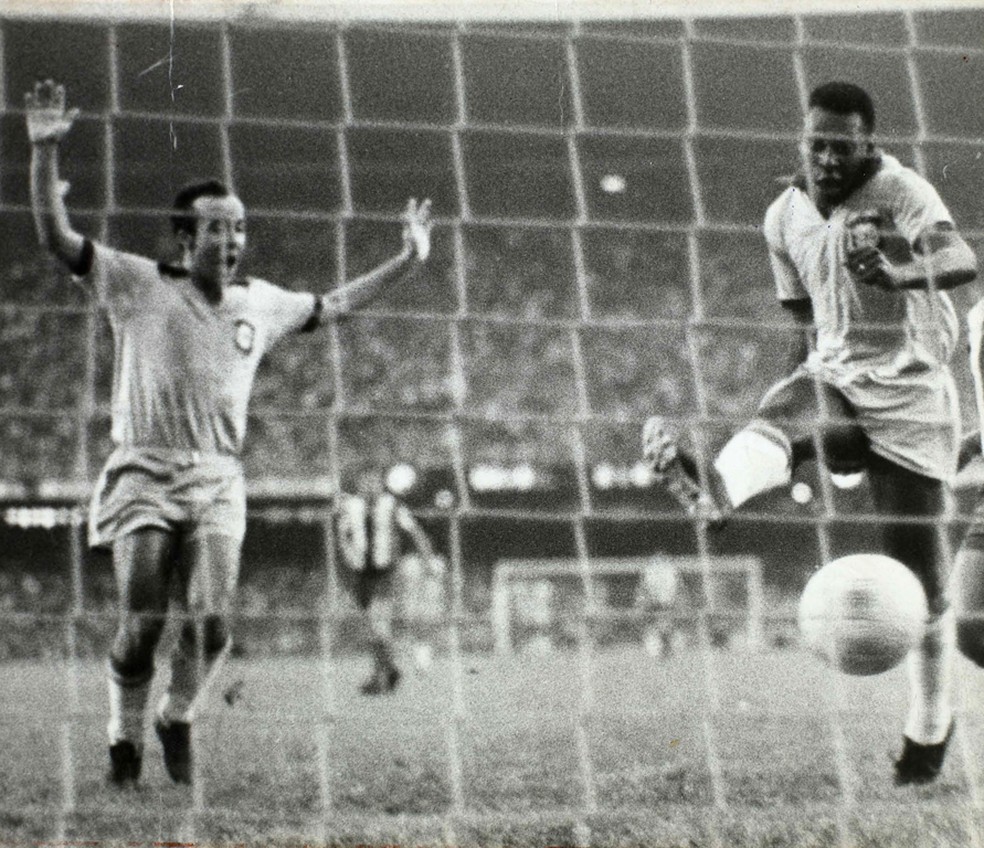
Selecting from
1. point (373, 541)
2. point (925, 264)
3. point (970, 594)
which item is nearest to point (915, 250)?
point (925, 264)

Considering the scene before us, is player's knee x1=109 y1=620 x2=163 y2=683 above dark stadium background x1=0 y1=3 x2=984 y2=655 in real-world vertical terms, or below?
below

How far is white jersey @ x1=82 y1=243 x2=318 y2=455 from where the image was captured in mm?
1781

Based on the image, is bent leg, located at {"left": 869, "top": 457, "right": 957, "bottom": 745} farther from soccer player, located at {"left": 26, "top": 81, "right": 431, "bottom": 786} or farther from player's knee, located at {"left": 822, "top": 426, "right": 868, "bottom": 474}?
soccer player, located at {"left": 26, "top": 81, "right": 431, "bottom": 786}

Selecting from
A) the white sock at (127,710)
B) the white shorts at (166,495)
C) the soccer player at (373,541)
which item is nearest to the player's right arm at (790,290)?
the soccer player at (373,541)

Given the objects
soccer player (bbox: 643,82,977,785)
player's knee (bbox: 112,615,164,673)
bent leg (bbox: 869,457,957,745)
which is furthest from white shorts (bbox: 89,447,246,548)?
bent leg (bbox: 869,457,957,745)

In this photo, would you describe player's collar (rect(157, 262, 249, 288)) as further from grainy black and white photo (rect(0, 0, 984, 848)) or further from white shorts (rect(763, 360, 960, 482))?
white shorts (rect(763, 360, 960, 482))

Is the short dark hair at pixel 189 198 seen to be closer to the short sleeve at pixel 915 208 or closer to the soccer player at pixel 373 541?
the soccer player at pixel 373 541

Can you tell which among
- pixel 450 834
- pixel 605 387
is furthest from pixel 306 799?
pixel 605 387

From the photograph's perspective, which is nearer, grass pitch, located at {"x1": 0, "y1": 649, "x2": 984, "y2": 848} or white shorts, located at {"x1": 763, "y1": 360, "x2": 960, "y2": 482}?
grass pitch, located at {"x1": 0, "y1": 649, "x2": 984, "y2": 848}

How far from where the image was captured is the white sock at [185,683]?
177 centimetres

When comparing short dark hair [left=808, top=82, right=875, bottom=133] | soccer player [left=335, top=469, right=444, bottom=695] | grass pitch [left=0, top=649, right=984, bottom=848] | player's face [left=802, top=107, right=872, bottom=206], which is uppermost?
short dark hair [left=808, top=82, right=875, bottom=133]

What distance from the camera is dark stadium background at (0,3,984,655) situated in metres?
1.79

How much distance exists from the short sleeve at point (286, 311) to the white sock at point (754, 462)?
655 mm

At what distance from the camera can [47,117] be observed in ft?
5.87
